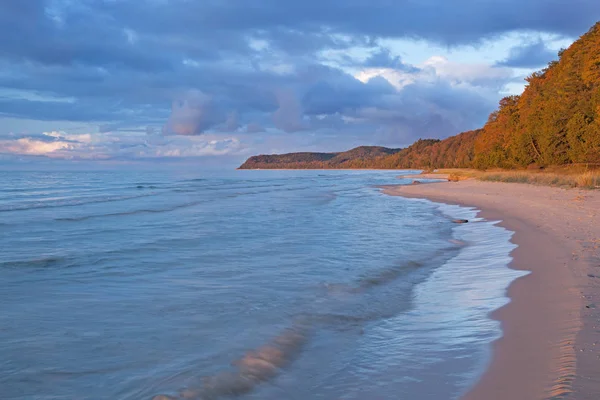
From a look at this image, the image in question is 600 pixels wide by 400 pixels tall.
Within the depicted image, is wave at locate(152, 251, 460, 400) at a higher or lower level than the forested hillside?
lower

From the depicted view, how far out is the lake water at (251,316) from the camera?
477 centimetres

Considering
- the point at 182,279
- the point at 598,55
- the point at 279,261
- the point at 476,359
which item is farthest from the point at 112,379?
the point at 598,55

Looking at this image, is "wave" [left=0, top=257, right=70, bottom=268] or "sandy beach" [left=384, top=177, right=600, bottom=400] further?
"wave" [left=0, top=257, right=70, bottom=268]

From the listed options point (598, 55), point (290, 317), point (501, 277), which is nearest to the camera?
point (290, 317)

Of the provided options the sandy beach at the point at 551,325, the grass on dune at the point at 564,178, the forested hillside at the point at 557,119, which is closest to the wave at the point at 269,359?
the sandy beach at the point at 551,325

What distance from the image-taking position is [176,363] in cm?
528

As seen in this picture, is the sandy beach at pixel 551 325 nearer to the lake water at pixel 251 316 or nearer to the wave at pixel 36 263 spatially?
the lake water at pixel 251 316

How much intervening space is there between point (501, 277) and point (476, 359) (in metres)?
4.30

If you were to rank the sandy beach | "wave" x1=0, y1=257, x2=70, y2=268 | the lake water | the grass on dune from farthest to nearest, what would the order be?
the grass on dune → "wave" x1=0, y1=257, x2=70, y2=268 → the lake water → the sandy beach

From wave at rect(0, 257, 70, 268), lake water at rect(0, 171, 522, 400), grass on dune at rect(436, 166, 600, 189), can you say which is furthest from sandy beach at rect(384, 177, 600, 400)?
grass on dune at rect(436, 166, 600, 189)

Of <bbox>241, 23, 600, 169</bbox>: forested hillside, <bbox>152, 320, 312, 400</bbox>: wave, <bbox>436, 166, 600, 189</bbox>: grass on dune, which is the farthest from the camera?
<bbox>241, 23, 600, 169</bbox>: forested hillside

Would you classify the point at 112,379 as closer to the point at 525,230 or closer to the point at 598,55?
the point at 525,230

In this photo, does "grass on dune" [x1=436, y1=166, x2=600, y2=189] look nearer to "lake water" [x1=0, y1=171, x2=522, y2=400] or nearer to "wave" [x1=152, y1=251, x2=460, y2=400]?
"lake water" [x1=0, y1=171, x2=522, y2=400]

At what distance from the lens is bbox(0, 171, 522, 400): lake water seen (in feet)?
15.6
